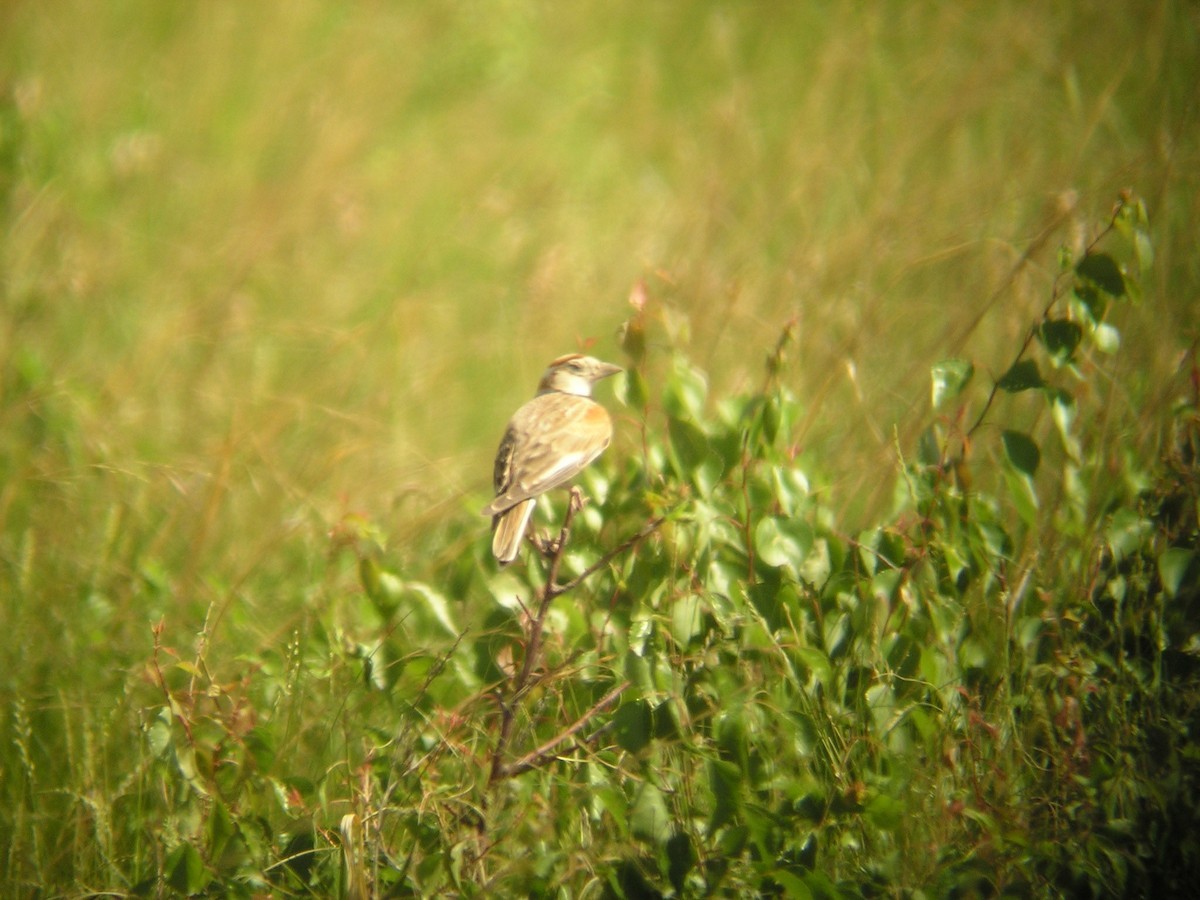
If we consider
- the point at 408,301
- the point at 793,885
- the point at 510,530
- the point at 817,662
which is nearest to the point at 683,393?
the point at 510,530

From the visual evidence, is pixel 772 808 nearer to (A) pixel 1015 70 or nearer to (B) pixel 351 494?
(B) pixel 351 494

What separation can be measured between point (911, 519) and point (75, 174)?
537cm

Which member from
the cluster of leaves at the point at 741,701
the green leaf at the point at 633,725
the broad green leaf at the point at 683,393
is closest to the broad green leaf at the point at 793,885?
the cluster of leaves at the point at 741,701

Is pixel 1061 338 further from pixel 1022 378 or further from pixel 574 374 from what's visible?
pixel 574 374

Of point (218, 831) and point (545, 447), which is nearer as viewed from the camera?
point (218, 831)

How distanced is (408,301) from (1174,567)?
3.39 meters

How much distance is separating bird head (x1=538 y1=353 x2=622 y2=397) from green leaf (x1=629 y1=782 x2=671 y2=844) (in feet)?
4.89

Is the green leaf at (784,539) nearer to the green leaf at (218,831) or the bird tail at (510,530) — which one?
the bird tail at (510,530)

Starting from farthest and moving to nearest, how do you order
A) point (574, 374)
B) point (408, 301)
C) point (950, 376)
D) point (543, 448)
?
point (408, 301) < point (574, 374) < point (543, 448) < point (950, 376)

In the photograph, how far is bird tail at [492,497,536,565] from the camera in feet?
8.80

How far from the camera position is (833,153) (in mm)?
5953

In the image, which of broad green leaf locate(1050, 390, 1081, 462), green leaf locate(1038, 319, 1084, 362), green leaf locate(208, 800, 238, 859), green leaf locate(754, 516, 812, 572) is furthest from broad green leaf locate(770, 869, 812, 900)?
green leaf locate(1038, 319, 1084, 362)

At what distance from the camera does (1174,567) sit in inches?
106

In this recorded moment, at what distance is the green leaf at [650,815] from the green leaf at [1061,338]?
4.73ft
